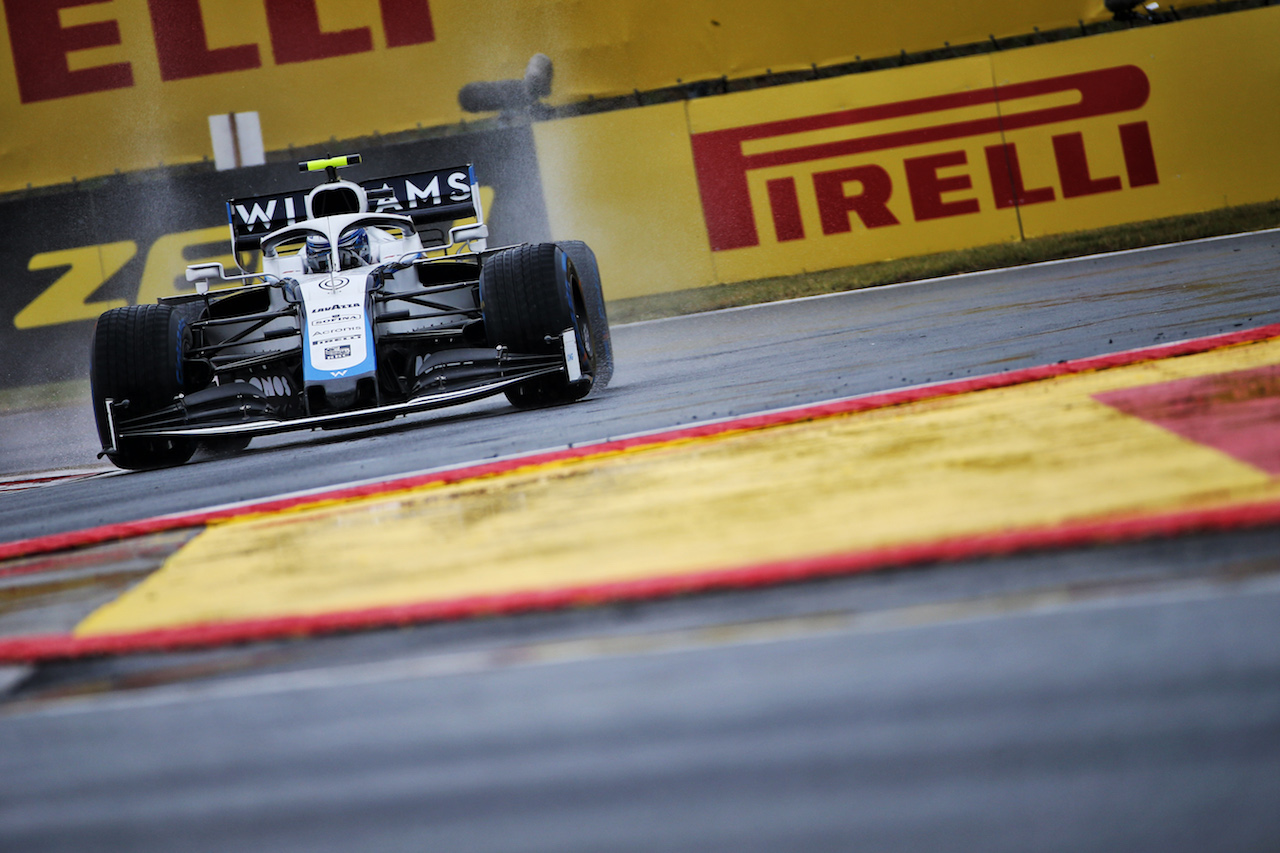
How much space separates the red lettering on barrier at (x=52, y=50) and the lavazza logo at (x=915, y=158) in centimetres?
603

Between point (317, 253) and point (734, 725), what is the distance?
4.85 m

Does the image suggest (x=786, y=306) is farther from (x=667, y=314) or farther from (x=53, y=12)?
(x=53, y=12)

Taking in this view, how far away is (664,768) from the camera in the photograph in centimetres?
110

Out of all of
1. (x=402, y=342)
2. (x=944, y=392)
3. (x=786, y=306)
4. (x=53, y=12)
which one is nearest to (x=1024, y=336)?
(x=944, y=392)

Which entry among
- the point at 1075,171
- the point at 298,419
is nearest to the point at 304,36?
the point at 1075,171

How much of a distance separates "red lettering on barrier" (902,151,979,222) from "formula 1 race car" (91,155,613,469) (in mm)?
6130

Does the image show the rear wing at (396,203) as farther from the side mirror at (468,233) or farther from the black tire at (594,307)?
the black tire at (594,307)

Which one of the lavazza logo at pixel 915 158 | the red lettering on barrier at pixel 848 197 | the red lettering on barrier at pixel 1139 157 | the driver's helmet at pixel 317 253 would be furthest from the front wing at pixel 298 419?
the red lettering on barrier at pixel 1139 157

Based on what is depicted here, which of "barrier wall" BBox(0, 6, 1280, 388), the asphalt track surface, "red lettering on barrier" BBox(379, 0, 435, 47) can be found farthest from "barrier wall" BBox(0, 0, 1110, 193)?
the asphalt track surface

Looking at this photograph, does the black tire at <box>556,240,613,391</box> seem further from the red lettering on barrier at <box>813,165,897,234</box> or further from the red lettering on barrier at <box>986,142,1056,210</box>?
the red lettering on barrier at <box>986,142,1056,210</box>

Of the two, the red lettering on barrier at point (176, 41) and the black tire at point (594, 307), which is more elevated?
the red lettering on barrier at point (176, 41)

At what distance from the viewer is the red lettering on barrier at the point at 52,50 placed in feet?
40.2

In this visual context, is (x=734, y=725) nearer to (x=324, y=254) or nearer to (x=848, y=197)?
(x=324, y=254)

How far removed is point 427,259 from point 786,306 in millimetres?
4229
